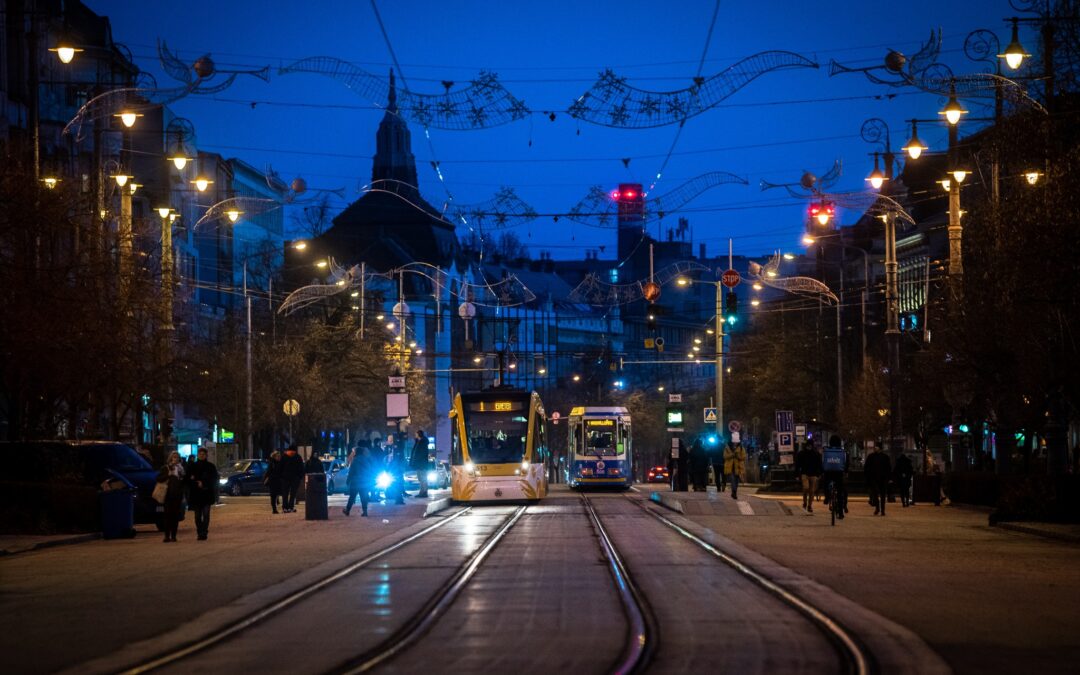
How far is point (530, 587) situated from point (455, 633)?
181 inches

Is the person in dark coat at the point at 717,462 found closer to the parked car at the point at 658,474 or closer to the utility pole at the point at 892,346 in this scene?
the utility pole at the point at 892,346

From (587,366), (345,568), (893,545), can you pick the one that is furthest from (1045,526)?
→ (587,366)

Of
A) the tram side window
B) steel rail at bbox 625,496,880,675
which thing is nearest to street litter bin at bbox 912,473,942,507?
the tram side window

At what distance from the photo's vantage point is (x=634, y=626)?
47.0 ft

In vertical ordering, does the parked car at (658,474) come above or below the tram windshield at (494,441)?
below

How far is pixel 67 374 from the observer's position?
37.2m

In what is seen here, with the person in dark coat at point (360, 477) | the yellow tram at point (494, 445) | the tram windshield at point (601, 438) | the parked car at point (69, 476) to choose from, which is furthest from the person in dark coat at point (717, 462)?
the parked car at point (69, 476)

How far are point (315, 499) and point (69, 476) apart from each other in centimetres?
618

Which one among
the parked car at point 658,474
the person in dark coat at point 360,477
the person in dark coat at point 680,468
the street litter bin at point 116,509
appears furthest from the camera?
the parked car at point 658,474

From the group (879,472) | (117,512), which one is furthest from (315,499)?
(879,472)

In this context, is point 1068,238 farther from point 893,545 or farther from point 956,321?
point 956,321

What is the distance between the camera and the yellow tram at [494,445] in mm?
44250

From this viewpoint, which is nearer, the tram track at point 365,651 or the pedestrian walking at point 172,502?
the tram track at point 365,651

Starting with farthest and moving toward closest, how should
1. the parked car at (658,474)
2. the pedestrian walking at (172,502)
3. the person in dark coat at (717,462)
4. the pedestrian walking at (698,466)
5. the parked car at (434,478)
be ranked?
1. the parked car at (658,474)
2. the parked car at (434,478)
3. the person in dark coat at (717,462)
4. the pedestrian walking at (698,466)
5. the pedestrian walking at (172,502)
